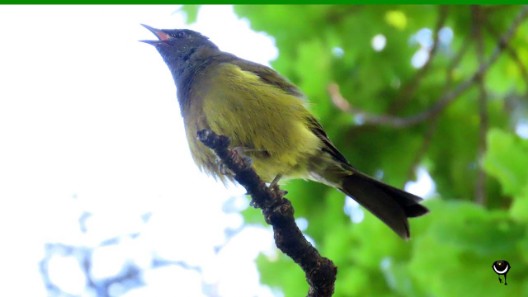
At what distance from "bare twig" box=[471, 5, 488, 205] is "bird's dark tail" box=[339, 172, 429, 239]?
0.96 metres

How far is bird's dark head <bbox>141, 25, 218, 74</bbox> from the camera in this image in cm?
551

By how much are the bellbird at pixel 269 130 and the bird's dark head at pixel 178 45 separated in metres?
0.36

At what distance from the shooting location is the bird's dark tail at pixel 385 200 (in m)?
4.33

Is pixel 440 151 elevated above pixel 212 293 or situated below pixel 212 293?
above

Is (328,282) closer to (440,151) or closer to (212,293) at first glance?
(440,151)

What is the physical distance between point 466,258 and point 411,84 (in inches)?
78.4

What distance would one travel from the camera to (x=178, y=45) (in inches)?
223

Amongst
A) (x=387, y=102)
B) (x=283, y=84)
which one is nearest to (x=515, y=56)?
(x=387, y=102)

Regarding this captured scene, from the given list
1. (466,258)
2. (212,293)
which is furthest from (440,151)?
(212,293)

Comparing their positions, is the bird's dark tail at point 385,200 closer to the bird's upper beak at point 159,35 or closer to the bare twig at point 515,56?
the bird's upper beak at point 159,35

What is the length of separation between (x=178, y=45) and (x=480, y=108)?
7.76 feet

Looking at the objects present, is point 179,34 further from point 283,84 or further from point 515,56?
point 515,56

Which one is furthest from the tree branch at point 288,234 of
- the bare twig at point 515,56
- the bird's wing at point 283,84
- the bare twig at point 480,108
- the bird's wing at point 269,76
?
the bare twig at point 515,56

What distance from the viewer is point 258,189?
10.8 ft
